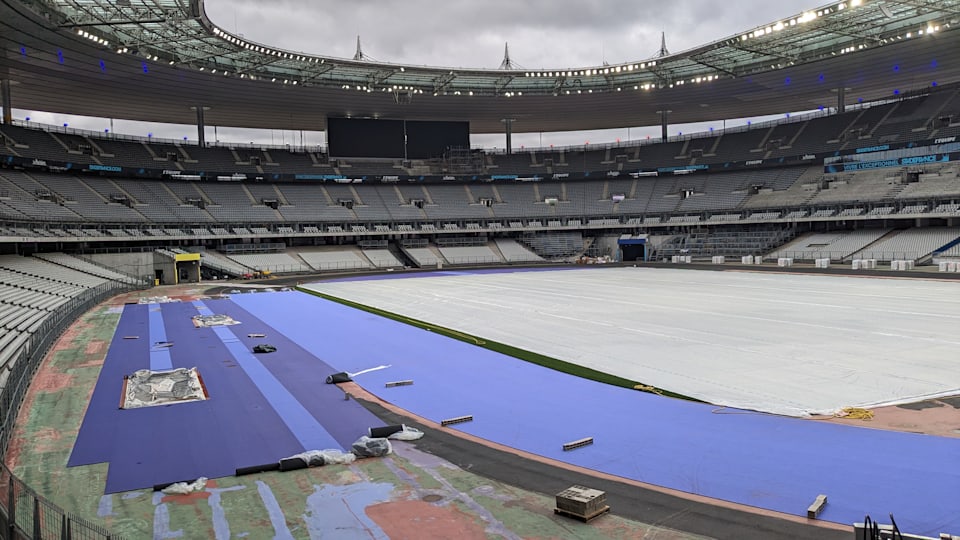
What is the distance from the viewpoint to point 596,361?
18016mm

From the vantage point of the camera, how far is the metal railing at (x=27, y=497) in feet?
23.9

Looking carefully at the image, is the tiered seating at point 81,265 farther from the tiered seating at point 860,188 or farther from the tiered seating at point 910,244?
the tiered seating at point 860,188

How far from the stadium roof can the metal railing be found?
23163mm

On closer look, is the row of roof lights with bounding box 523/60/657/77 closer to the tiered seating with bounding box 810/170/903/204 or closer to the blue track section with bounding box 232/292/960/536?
the tiered seating with bounding box 810/170/903/204

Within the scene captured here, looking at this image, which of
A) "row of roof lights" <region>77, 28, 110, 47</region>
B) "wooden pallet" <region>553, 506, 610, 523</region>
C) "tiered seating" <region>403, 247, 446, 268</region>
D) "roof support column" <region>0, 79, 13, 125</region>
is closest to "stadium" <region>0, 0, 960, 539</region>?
"wooden pallet" <region>553, 506, 610, 523</region>

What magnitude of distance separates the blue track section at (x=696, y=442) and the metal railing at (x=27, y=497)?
6.77 m

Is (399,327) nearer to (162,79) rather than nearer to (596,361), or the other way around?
(596,361)

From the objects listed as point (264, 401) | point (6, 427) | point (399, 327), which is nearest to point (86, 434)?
point (6, 427)

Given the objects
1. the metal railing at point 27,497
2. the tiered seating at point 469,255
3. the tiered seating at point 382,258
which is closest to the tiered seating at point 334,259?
the tiered seating at point 382,258

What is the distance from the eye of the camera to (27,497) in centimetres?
781

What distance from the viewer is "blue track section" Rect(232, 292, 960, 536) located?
8.74m

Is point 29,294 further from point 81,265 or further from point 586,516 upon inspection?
point 586,516

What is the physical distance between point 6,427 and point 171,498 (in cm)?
510

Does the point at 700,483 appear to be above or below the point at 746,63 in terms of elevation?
below
